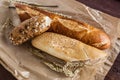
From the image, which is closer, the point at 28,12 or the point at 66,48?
the point at 66,48

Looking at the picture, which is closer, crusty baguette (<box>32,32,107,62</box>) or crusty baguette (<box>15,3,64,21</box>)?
crusty baguette (<box>32,32,107,62</box>)

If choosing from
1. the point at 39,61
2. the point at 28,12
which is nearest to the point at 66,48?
the point at 39,61

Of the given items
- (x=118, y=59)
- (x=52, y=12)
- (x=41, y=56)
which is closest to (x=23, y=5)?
(x=52, y=12)

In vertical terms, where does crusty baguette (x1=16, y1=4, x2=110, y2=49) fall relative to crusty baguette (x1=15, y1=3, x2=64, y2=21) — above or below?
below

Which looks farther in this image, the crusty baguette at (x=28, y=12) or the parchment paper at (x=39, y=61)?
the crusty baguette at (x=28, y=12)

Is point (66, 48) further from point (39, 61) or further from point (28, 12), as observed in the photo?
point (28, 12)
